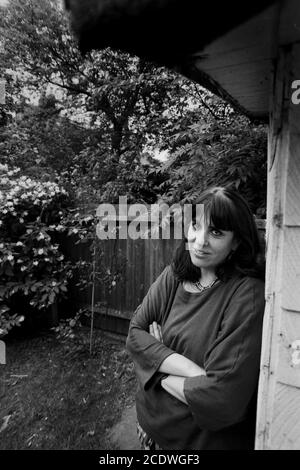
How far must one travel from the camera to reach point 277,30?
2.65 ft

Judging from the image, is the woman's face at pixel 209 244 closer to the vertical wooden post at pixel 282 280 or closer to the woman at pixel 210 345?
the woman at pixel 210 345

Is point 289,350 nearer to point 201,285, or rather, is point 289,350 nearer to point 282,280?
point 282,280

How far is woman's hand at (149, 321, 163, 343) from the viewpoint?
141 cm

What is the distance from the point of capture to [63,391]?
3.12 meters

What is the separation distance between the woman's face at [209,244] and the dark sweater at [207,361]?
11 centimetres

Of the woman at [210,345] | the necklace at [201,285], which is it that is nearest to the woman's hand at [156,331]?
the woman at [210,345]

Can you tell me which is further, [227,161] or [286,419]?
[227,161]

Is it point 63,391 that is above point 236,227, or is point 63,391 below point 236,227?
below

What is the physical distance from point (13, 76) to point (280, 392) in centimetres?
1023

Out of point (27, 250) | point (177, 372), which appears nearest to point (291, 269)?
point (177, 372)

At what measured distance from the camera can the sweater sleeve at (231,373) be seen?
1.06 meters

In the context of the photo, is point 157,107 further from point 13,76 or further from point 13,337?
point 13,337

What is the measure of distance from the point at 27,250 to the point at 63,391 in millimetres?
1830

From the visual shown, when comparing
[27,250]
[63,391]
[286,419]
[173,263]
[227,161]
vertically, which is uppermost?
[227,161]
